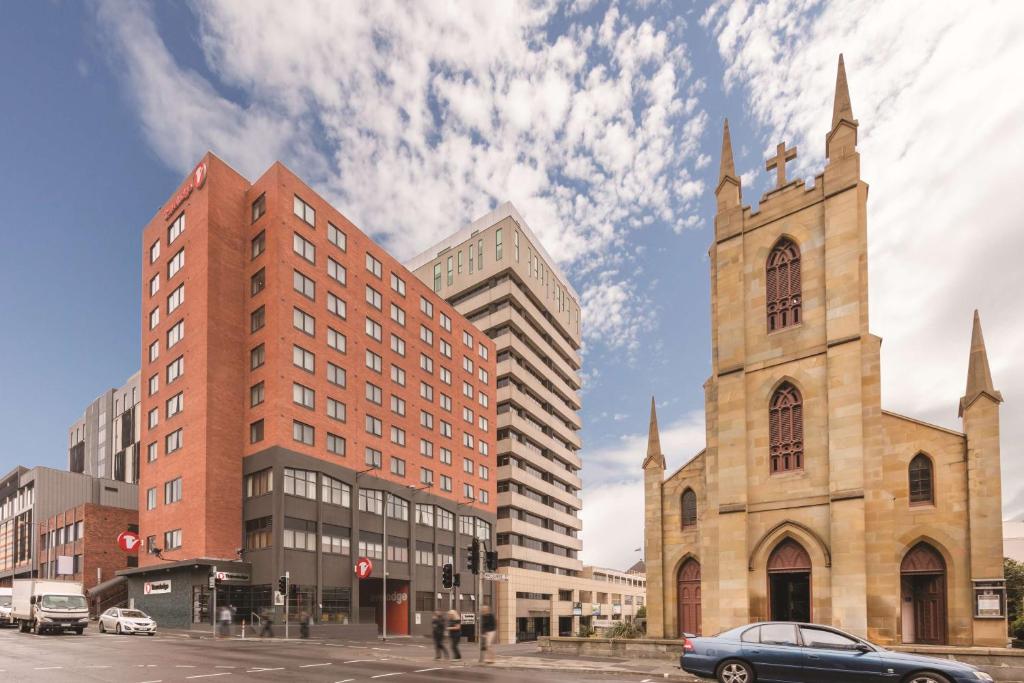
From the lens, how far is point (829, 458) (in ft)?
82.7

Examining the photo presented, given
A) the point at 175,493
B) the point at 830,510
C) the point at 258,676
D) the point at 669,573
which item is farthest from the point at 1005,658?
the point at 175,493

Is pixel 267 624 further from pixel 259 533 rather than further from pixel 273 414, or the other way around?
pixel 273 414

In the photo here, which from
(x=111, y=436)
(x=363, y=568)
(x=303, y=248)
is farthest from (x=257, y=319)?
(x=111, y=436)

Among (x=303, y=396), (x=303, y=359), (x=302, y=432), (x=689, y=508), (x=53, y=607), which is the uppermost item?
(x=303, y=359)

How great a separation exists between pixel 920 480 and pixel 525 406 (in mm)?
63258

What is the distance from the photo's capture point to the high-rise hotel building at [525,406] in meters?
82.4

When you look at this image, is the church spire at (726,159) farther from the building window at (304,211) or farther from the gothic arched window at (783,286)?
the building window at (304,211)

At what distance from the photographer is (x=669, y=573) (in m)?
33.0

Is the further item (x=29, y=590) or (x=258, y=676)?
(x=29, y=590)

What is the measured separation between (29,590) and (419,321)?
39306 mm

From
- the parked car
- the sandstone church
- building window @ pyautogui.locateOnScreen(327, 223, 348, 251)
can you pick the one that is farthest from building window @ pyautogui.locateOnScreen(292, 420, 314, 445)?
the sandstone church

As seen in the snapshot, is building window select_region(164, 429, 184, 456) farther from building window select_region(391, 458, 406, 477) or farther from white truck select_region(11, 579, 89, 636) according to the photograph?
building window select_region(391, 458, 406, 477)

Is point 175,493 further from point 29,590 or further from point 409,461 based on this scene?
point 409,461

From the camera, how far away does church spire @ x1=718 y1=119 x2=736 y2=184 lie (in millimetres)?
31516
